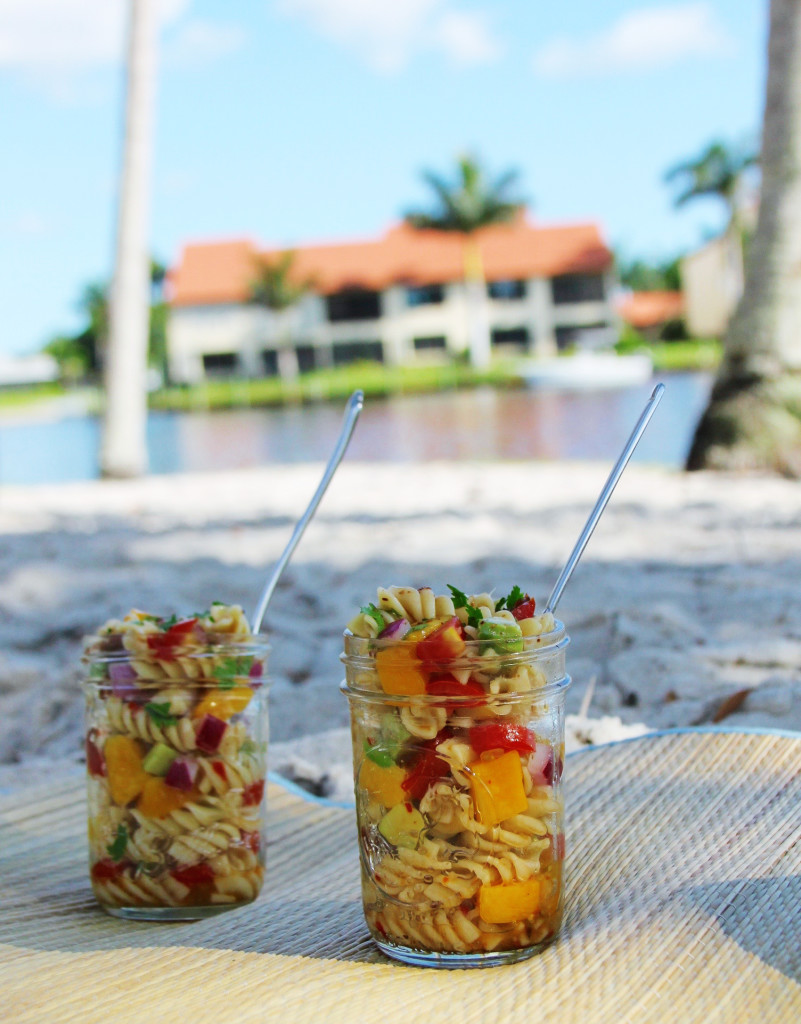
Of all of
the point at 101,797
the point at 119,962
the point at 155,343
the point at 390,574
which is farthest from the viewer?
the point at 155,343

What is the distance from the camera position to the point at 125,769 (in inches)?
68.0

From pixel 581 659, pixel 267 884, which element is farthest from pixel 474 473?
pixel 267 884

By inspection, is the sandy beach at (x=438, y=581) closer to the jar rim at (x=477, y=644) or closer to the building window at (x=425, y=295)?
the jar rim at (x=477, y=644)

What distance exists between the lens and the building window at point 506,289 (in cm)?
4606

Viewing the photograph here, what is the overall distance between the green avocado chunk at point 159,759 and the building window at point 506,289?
45235 millimetres

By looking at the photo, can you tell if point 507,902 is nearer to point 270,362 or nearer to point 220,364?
point 220,364

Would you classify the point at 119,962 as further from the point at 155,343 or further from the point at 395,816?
the point at 155,343

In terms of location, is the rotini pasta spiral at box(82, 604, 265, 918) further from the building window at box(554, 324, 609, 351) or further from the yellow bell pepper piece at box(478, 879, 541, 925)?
the building window at box(554, 324, 609, 351)

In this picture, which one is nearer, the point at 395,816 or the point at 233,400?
the point at 395,816

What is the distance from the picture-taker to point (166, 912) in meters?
1.74

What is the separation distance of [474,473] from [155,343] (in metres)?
48.8

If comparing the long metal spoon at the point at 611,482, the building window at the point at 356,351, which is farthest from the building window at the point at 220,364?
the long metal spoon at the point at 611,482

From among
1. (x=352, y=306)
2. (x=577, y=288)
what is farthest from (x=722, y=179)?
(x=352, y=306)

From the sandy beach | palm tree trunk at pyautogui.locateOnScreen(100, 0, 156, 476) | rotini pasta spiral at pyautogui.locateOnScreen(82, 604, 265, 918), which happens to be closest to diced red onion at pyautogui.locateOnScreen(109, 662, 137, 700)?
rotini pasta spiral at pyautogui.locateOnScreen(82, 604, 265, 918)
